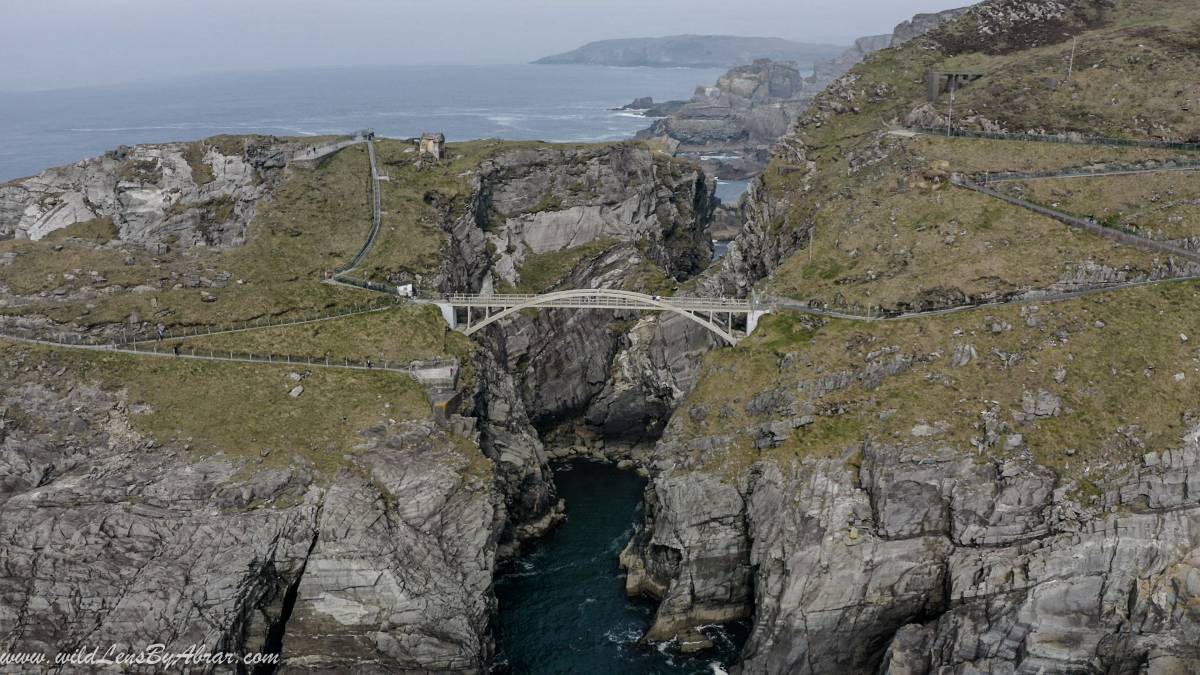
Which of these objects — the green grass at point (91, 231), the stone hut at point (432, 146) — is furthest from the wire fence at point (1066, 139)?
the green grass at point (91, 231)

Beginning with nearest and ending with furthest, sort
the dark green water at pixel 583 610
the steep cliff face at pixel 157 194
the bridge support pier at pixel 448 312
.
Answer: the dark green water at pixel 583 610 → the bridge support pier at pixel 448 312 → the steep cliff face at pixel 157 194

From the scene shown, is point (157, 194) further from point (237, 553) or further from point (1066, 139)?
point (1066, 139)

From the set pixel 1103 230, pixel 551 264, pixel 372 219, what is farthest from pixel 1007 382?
pixel 372 219

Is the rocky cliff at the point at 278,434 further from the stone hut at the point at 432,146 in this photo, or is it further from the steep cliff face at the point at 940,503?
the steep cliff face at the point at 940,503

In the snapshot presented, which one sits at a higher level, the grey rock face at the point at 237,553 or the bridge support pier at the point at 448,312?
the bridge support pier at the point at 448,312

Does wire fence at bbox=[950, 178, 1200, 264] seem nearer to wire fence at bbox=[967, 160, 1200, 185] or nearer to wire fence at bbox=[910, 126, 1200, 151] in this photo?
wire fence at bbox=[967, 160, 1200, 185]

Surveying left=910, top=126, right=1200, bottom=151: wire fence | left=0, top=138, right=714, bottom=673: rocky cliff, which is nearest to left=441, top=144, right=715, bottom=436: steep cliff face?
left=0, top=138, right=714, bottom=673: rocky cliff
